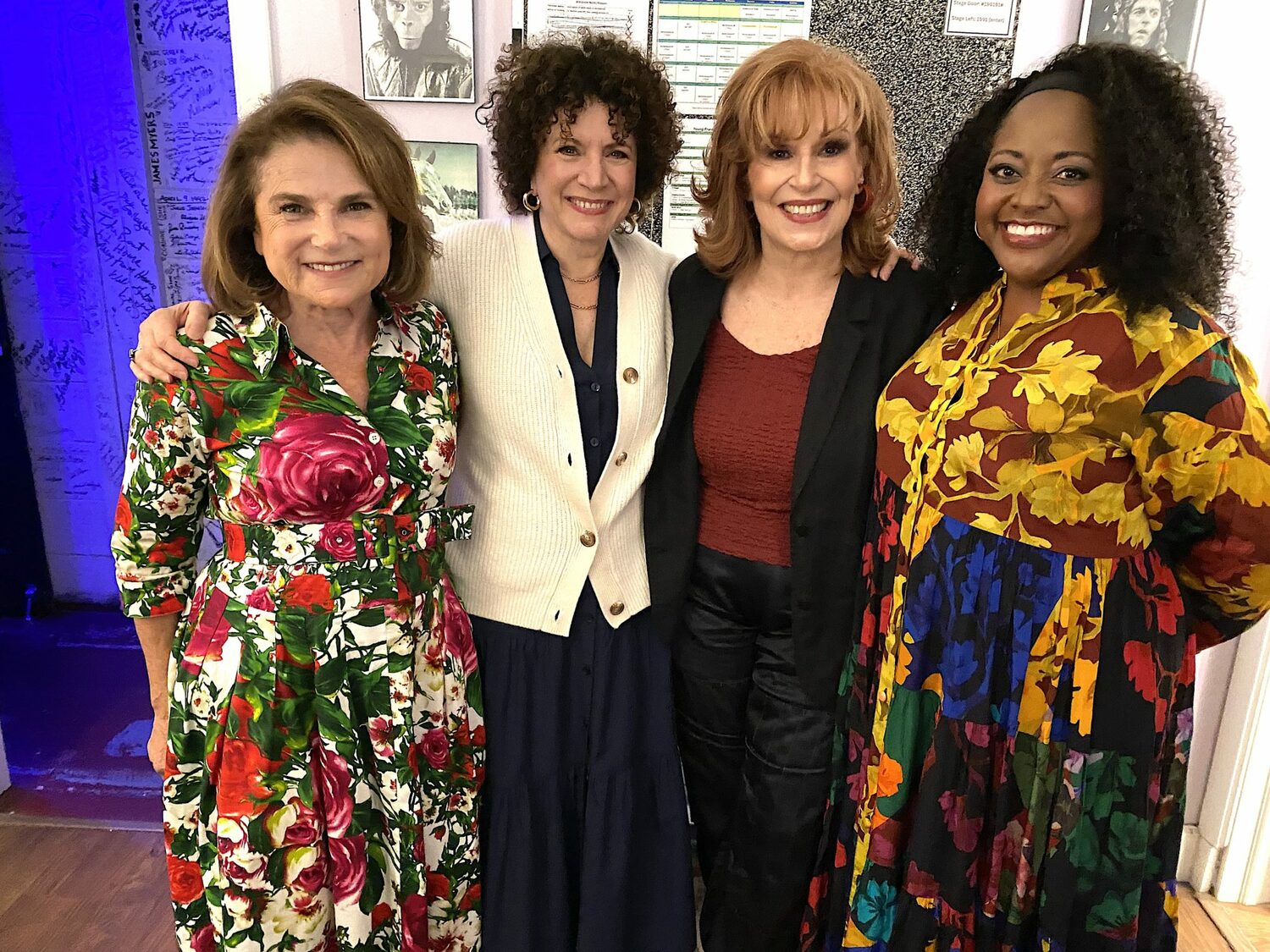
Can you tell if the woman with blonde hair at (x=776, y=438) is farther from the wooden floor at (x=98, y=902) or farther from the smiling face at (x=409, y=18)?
the wooden floor at (x=98, y=902)

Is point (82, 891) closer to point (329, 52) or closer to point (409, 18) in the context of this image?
point (329, 52)

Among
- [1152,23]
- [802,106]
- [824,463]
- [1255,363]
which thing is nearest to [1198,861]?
[1255,363]

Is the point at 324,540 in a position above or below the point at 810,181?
A: below

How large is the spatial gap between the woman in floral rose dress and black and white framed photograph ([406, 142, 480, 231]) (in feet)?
2.33

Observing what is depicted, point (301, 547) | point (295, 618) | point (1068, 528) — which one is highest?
point (1068, 528)

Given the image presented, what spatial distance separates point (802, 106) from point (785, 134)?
0.05 m

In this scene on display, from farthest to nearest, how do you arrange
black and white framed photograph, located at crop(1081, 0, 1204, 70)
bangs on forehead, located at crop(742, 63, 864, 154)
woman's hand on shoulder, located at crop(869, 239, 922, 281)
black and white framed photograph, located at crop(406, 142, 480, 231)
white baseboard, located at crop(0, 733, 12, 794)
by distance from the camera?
→ 1. white baseboard, located at crop(0, 733, 12, 794)
2. black and white framed photograph, located at crop(406, 142, 480, 231)
3. black and white framed photograph, located at crop(1081, 0, 1204, 70)
4. woman's hand on shoulder, located at crop(869, 239, 922, 281)
5. bangs on forehead, located at crop(742, 63, 864, 154)

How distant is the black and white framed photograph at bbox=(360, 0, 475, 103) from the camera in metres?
1.99

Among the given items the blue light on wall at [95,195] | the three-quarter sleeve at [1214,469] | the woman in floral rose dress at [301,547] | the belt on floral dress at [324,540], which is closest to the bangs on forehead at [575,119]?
the woman in floral rose dress at [301,547]

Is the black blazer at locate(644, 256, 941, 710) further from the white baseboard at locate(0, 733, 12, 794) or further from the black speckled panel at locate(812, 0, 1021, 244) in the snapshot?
the white baseboard at locate(0, 733, 12, 794)

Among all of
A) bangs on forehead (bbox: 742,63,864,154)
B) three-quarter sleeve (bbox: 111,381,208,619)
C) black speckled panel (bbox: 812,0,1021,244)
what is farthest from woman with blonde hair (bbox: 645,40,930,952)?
three-quarter sleeve (bbox: 111,381,208,619)

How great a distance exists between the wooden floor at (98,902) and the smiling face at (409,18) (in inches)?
83.5

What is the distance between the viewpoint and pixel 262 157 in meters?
1.32

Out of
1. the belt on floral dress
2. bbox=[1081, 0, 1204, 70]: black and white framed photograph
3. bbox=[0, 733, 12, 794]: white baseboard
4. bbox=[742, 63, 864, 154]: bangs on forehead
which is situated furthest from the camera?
bbox=[0, 733, 12, 794]: white baseboard
